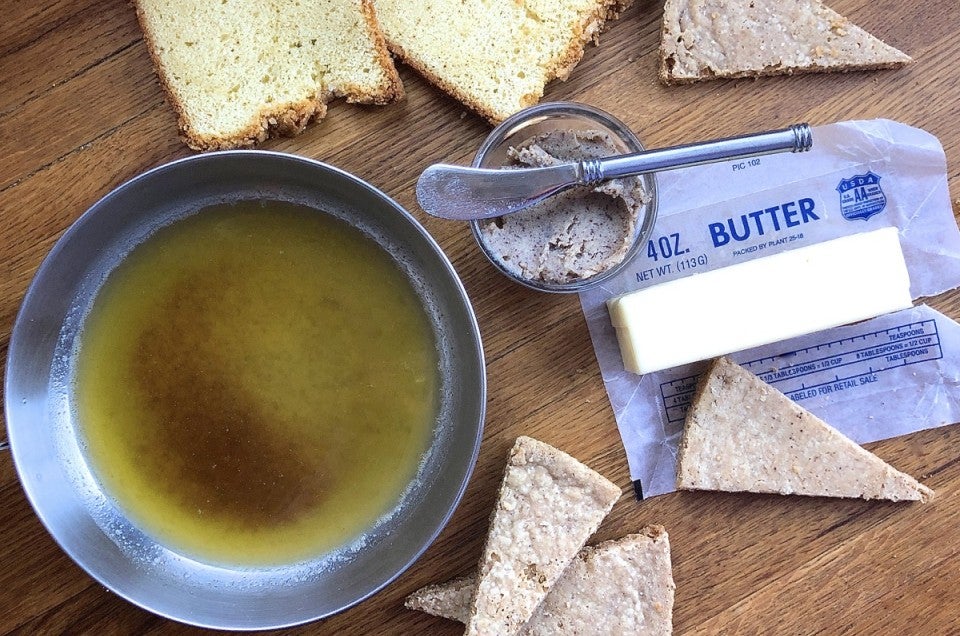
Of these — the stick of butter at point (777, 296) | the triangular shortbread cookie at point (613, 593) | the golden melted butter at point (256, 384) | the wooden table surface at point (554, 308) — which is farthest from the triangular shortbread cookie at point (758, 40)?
the triangular shortbread cookie at point (613, 593)

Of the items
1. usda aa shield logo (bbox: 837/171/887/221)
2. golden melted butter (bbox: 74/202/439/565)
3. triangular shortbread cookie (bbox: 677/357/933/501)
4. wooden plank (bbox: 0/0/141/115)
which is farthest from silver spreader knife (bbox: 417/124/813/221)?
wooden plank (bbox: 0/0/141/115)

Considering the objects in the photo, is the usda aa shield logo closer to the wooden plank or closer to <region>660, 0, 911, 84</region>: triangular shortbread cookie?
<region>660, 0, 911, 84</region>: triangular shortbread cookie

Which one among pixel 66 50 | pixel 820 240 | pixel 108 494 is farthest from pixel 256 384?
pixel 820 240

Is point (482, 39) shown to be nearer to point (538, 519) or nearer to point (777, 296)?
point (777, 296)

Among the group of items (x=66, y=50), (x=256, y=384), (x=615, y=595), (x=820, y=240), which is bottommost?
(x=615, y=595)

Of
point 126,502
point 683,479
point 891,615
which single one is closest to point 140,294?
point 126,502

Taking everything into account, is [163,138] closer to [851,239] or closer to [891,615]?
[851,239]
